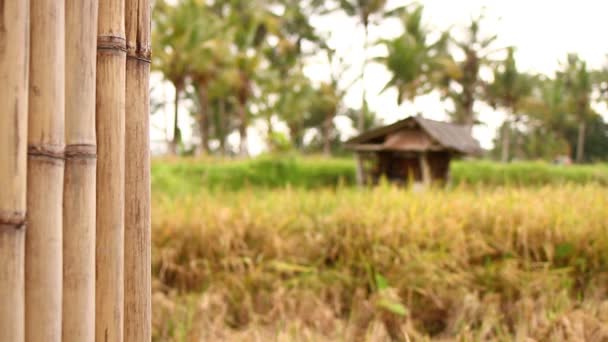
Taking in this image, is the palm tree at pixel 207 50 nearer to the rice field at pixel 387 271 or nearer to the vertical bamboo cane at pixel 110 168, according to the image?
the rice field at pixel 387 271

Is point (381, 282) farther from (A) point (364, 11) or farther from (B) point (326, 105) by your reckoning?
(B) point (326, 105)

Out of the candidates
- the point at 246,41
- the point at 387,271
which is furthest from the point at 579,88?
the point at 387,271

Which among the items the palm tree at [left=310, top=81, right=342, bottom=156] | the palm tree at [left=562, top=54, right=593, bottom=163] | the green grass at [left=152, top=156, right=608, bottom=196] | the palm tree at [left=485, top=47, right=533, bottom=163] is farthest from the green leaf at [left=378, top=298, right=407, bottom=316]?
the palm tree at [left=562, top=54, right=593, bottom=163]

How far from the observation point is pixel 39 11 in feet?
3.24

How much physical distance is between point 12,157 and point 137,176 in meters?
0.28

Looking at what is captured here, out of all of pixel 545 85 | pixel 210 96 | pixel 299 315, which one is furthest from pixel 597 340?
pixel 545 85

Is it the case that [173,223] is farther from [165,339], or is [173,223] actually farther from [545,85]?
[545,85]

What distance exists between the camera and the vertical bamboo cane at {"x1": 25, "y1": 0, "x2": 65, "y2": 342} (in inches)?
39.0

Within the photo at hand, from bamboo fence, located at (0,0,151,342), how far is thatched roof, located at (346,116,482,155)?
825 centimetres

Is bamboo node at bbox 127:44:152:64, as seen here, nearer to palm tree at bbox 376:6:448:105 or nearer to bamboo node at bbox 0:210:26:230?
bamboo node at bbox 0:210:26:230

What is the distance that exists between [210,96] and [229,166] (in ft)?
29.4

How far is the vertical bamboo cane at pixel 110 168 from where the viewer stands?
43.4 inches

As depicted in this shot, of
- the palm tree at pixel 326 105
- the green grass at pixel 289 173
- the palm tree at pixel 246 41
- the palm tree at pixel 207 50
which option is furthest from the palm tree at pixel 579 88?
the palm tree at pixel 207 50

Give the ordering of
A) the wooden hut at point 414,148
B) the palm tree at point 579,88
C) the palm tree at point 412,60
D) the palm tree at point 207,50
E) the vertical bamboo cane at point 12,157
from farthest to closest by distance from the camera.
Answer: the palm tree at point 579,88 < the palm tree at point 412,60 < the palm tree at point 207,50 < the wooden hut at point 414,148 < the vertical bamboo cane at point 12,157
